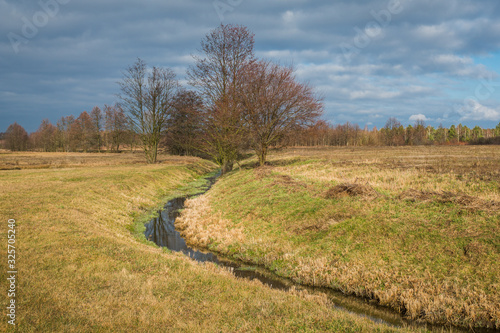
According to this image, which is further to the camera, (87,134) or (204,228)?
(87,134)

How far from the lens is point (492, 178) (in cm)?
1645

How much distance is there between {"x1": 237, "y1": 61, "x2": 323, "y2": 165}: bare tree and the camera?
3186 centimetres

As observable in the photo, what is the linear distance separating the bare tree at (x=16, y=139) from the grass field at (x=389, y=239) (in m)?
124

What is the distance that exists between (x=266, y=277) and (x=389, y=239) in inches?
199

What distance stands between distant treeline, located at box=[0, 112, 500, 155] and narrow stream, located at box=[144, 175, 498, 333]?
19803 millimetres

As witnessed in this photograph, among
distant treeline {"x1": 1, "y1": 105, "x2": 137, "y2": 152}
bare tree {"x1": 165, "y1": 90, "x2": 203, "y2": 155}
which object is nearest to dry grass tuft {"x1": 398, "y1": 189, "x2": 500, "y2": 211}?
bare tree {"x1": 165, "y1": 90, "x2": 203, "y2": 155}

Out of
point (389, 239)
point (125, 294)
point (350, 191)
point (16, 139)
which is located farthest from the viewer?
point (16, 139)

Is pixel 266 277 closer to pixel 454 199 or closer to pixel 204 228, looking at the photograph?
pixel 204 228

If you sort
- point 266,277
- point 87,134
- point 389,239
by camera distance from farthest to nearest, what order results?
point 87,134 < point 266,277 < point 389,239

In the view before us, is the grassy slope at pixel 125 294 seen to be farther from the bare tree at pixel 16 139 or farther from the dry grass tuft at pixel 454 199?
the bare tree at pixel 16 139

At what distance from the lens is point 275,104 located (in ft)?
105

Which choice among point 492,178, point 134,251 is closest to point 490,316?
point 134,251

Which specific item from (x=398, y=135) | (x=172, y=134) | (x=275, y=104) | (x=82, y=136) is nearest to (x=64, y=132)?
(x=82, y=136)

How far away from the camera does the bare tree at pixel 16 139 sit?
108 meters
